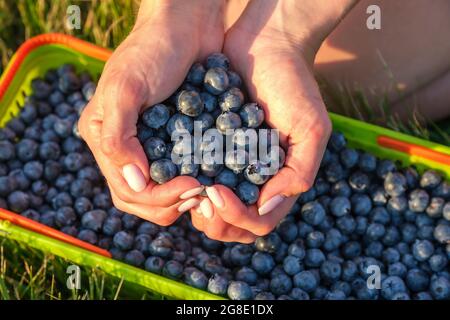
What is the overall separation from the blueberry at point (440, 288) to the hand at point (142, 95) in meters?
0.71

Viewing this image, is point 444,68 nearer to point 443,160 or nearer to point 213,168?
point 443,160

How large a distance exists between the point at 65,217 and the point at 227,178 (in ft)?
1.85

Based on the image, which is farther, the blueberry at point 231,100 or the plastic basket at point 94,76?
the plastic basket at point 94,76

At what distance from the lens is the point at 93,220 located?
73.3 inches

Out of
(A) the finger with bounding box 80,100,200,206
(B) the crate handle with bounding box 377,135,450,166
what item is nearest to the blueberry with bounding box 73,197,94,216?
(A) the finger with bounding box 80,100,200,206

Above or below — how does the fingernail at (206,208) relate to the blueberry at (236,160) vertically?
below

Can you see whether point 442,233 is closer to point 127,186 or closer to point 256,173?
point 256,173

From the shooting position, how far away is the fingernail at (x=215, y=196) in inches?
59.1

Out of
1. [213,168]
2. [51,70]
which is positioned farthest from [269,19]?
[51,70]

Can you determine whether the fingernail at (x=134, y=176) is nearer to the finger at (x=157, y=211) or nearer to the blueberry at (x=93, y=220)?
the finger at (x=157, y=211)

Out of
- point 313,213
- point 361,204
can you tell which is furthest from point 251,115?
point 361,204

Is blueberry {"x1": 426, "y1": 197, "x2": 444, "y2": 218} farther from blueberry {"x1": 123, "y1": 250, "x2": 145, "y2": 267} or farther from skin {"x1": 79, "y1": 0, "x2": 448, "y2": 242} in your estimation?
blueberry {"x1": 123, "y1": 250, "x2": 145, "y2": 267}

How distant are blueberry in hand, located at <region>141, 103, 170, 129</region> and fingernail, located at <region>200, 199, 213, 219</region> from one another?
0.68ft

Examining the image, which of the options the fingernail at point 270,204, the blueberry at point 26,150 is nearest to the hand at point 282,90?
the fingernail at point 270,204
